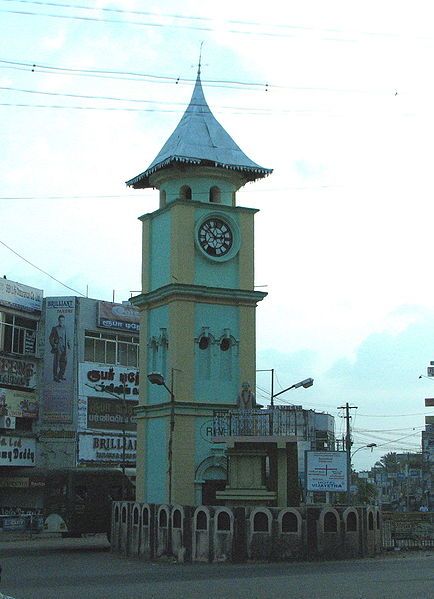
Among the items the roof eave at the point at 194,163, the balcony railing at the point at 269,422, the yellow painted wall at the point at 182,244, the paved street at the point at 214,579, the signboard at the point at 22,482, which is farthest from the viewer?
the signboard at the point at 22,482

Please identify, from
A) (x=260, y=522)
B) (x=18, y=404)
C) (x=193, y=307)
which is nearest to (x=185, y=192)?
(x=193, y=307)

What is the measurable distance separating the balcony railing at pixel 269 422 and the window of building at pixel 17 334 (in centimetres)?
2484

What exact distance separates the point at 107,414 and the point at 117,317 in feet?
20.4

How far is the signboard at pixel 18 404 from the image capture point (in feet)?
184

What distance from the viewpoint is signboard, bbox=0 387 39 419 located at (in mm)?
55938

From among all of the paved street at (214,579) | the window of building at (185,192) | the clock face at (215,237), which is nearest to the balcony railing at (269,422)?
the paved street at (214,579)

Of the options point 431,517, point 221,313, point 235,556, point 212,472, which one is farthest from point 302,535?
point 431,517

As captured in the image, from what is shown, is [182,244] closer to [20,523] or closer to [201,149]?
[201,149]

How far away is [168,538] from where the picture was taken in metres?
30.3

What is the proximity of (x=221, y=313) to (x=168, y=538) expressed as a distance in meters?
11.3

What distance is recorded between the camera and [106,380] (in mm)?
60469

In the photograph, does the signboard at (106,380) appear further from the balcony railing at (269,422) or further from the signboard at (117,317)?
the balcony railing at (269,422)

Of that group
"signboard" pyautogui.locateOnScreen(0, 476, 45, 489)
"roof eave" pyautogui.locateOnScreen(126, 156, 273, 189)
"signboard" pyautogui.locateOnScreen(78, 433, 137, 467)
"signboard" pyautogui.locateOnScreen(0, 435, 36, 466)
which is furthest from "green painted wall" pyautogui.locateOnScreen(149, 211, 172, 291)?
"signboard" pyautogui.locateOnScreen(0, 476, 45, 489)

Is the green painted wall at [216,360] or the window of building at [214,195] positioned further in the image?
the window of building at [214,195]
